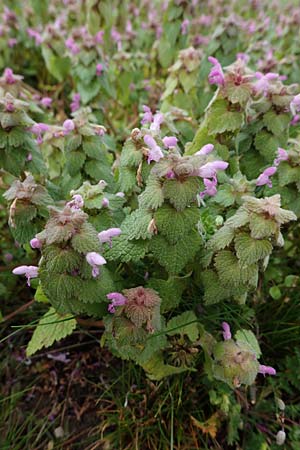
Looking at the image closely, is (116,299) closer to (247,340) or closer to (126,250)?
(126,250)

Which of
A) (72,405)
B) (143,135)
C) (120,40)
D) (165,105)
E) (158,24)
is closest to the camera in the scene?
(143,135)

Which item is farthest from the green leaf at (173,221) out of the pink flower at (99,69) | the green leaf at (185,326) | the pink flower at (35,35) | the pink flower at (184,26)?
the pink flower at (35,35)

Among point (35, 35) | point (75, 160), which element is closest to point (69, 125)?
point (75, 160)

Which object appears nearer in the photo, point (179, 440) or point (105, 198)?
point (105, 198)

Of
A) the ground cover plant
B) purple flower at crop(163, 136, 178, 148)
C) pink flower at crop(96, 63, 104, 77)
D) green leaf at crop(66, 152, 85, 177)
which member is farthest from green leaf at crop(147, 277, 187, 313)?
pink flower at crop(96, 63, 104, 77)

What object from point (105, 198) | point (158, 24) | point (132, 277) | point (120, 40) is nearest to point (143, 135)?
point (105, 198)

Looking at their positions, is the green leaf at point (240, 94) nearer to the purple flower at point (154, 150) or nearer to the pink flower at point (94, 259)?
the purple flower at point (154, 150)

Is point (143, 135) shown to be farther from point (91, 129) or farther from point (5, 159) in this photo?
point (5, 159)
